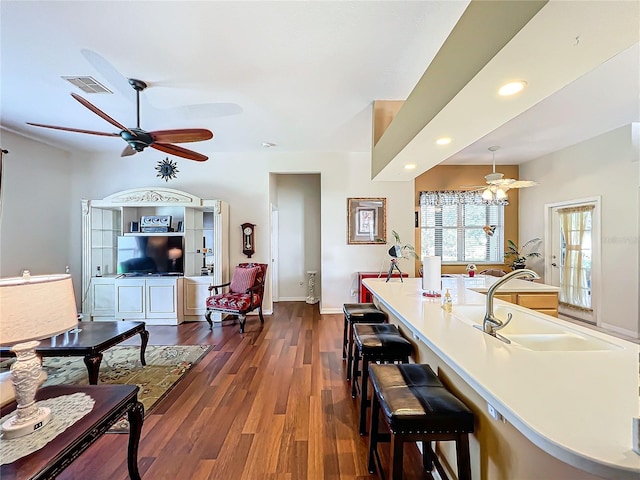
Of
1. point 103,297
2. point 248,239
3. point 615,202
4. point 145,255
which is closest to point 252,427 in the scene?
point 248,239

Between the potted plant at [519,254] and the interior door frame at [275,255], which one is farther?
the interior door frame at [275,255]

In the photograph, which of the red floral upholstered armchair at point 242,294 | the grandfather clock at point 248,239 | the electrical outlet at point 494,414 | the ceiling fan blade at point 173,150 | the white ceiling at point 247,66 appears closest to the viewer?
the electrical outlet at point 494,414

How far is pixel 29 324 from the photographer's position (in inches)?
44.4

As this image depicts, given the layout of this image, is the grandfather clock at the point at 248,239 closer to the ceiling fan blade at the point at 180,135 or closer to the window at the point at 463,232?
the ceiling fan blade at the point at 180,135

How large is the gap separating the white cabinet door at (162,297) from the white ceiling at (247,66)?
7.75 ft

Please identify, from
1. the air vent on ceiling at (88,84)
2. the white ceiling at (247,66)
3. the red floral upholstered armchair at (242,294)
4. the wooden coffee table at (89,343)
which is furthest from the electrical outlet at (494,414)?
the air vent on ceiling at (88,84)

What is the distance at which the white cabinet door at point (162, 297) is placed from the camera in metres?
4.63

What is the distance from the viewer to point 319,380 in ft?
9.20

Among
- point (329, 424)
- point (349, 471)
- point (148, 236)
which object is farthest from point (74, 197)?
point (349, 471)

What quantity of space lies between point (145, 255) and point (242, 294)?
72.3 inches

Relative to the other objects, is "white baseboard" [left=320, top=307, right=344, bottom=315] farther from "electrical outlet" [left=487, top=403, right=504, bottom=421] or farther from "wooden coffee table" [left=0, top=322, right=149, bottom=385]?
"electrical outlet" [left=487, top=403, right=504, bottom=421]

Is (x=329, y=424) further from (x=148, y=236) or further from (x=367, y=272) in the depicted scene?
(x=148, y=236)

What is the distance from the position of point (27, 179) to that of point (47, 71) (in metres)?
2.76

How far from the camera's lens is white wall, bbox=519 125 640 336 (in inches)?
157
